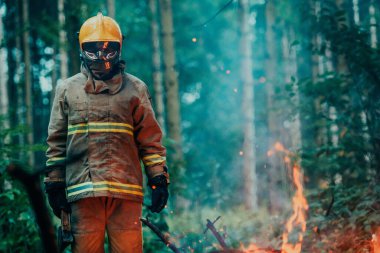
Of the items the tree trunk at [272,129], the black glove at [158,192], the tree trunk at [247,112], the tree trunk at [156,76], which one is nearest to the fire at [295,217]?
the black glove at [158,192]

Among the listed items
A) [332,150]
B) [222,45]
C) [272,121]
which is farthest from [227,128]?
[332,150]

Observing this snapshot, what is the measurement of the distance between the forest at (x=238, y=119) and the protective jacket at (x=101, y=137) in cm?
50

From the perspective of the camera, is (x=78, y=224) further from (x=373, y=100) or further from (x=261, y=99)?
(x=261, y=99)

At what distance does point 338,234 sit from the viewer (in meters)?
6.32

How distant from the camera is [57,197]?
423 cm

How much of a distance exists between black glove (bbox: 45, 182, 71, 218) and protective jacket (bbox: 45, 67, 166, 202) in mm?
50

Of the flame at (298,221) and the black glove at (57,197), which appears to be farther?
the flame at (298,221)

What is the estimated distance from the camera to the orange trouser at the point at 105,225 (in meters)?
4.23

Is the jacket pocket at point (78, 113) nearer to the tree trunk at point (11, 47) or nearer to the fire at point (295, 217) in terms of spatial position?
the fire at point (295, 217)

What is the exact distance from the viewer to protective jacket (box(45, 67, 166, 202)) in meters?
4.23

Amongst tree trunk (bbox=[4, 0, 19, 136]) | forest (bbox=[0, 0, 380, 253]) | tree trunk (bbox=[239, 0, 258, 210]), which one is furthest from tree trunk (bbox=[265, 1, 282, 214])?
tree trunk (bbox=[4, 0, 19, 136])

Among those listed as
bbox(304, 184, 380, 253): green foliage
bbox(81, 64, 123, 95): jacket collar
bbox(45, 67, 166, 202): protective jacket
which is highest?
bbox(81, 64, 123, 95): jacket collar

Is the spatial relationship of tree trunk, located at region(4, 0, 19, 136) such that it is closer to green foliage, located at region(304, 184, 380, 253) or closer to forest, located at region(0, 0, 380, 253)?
forest, located at region(0, 0, 380, 253)

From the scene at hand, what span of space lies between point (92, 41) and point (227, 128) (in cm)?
2410
